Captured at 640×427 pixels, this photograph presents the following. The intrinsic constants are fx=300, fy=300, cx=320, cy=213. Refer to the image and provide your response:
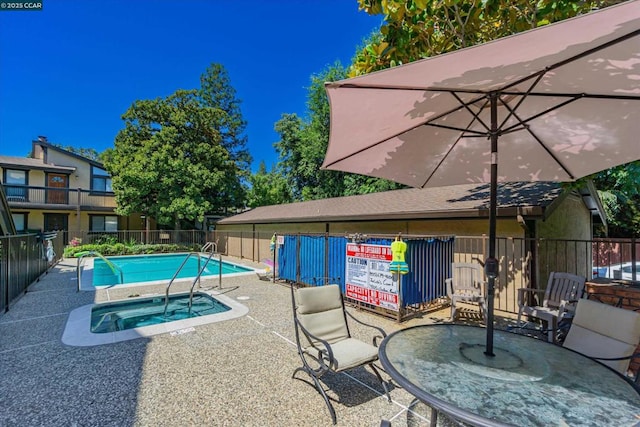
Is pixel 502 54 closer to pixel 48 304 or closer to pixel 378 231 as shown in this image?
pixel 378 231

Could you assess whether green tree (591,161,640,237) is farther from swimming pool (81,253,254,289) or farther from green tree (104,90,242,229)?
green tree (104,90,242,229)

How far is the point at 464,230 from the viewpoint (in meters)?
8.23

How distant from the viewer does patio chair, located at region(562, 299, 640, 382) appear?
264 cm

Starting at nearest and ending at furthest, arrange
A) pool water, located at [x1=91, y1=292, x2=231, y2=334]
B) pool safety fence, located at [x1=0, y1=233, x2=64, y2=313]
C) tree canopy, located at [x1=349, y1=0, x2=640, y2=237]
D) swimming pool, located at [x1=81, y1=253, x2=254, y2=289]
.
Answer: tree canopy, located at [x1=349, y1=0, x2=640, y2=237]
pool safety fence, located at [x1=0, y1=233, x2=64, y2=313]
pool water, located at [x1=91, y1=292, x2=231, y2=334]
swimming pool, located at [x1=81, y1=253, x2=254, y2=289]

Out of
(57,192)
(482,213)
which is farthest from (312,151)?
(482,213)

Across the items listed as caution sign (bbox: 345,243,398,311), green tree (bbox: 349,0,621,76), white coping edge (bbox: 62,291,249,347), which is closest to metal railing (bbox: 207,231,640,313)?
caution sign (bbox: 345,243,398,311)

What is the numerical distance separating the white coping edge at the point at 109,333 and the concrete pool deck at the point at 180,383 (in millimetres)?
153

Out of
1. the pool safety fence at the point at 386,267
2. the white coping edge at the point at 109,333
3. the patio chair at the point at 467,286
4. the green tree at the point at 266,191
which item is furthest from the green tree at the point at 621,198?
the green tree at the point at 266,191

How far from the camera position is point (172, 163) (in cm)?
2133

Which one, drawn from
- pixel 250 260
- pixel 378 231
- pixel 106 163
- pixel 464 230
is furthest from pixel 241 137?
pixel 464 230

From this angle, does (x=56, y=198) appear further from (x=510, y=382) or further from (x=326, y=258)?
(x=510, y=382)

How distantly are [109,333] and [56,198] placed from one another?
2269 cm

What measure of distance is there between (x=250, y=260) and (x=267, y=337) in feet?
46.4

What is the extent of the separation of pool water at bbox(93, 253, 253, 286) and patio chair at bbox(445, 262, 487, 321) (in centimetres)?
971
